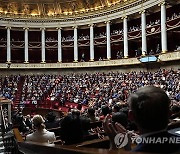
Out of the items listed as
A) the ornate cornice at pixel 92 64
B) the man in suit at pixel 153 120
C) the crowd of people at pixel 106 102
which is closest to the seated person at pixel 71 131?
the crowd of people at pixel 106 102

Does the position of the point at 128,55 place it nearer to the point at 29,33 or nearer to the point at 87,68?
the point at 87,68

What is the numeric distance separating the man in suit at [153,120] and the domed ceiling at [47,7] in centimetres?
4071

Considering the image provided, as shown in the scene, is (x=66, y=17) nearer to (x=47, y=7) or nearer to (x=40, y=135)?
(x=47, y=7)

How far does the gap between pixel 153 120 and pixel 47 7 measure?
146 feet

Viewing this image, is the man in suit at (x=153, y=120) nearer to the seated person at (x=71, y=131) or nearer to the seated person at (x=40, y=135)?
the seated person at (x=71, y=131)

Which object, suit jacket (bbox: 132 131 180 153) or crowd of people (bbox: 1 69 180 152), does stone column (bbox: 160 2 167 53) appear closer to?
crowd of people (bbox: 1 69 180 152)

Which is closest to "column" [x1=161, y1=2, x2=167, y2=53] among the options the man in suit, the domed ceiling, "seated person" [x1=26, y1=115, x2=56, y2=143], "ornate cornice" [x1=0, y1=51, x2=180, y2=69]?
"ornate cornice" [x1=0, y1=51, x2=180, y2=69]

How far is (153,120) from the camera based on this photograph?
2043mm

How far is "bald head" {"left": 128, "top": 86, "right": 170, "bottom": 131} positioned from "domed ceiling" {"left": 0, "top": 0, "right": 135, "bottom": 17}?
134ft

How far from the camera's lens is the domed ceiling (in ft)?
140

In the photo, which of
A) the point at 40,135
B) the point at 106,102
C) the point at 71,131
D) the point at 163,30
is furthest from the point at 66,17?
the point at 71,131

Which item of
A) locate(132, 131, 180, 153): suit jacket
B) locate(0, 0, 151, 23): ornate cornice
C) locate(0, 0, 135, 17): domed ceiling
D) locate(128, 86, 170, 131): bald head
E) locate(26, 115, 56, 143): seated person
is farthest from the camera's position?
locate(0, 0, 135, 17): domed ceiling

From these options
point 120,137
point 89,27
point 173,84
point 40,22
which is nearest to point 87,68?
point 89,27

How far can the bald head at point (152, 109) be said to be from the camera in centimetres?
204
